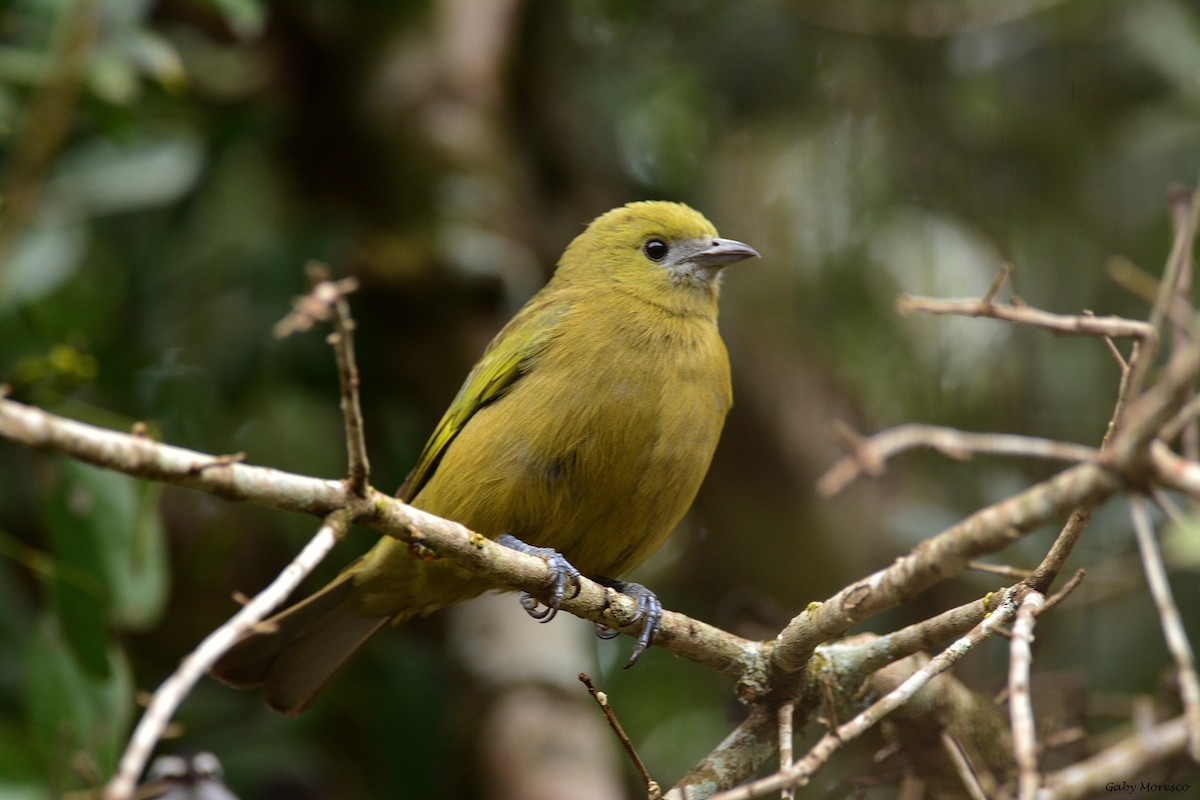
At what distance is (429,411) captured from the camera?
5805mm

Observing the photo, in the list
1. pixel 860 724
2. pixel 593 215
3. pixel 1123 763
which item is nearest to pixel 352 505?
pixel 860 724

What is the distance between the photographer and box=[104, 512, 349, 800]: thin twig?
159 centimetres

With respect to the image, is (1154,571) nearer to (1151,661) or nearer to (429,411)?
(1151,661)

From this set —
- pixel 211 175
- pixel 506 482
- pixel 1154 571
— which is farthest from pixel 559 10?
pixel 1154 571

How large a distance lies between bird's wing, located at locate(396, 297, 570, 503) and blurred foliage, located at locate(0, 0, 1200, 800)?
1204 millimetres

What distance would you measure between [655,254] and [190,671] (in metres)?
3.07

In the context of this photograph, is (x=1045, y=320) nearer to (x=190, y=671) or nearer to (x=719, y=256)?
(x=190, y=671)

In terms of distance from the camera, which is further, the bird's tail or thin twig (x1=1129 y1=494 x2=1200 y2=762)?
the bird's tail

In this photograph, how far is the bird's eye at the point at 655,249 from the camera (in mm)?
4574

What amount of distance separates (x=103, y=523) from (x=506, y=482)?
1.20 meters

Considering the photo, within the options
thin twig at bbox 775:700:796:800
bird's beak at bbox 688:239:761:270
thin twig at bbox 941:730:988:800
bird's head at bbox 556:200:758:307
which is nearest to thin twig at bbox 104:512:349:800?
thin twig at bbox 775:700:796:800

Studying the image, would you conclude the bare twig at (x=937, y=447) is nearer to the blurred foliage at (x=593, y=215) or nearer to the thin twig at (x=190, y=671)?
the thin twig at (x=190, y=671)
